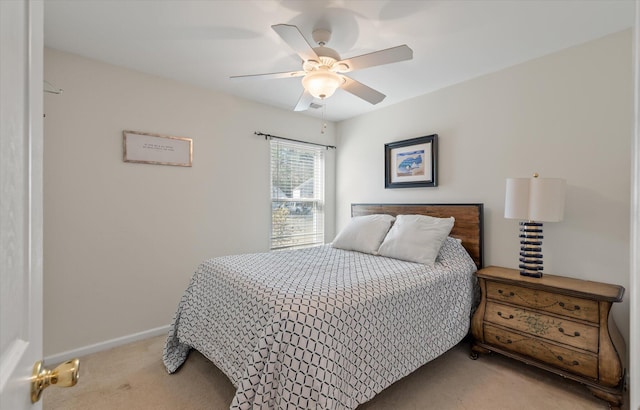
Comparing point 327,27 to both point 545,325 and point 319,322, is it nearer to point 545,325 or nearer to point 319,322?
point 319,322

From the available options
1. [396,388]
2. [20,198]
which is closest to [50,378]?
[20,198]

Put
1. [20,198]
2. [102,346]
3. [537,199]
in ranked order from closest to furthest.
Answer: [20,198], [537,199], [102,346]

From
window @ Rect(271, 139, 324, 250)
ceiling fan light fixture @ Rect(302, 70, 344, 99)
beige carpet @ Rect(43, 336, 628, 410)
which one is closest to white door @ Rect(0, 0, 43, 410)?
ceiling fan light fixture @ Rect(302, 70, 344, 99)

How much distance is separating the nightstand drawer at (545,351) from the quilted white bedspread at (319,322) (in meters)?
0.23

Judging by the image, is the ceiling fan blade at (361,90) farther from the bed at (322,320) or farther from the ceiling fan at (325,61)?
the bed at (322,320)

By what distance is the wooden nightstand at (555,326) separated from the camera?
180 centimetres

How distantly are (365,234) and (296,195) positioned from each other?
1.29 metres

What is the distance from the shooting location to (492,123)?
2.73 metres

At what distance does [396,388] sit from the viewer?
1977mm

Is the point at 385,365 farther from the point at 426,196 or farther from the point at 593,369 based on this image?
the point at 426,196

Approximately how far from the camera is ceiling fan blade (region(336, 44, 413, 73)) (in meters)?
1.65

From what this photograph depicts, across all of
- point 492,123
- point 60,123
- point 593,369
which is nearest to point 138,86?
point 60,123

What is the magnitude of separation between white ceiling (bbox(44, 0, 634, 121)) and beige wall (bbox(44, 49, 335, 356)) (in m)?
0.32

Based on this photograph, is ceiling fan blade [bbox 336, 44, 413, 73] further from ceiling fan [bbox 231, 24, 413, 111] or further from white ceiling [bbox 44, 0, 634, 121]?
white ceiling [bbox 44, 0, 634, 121]
